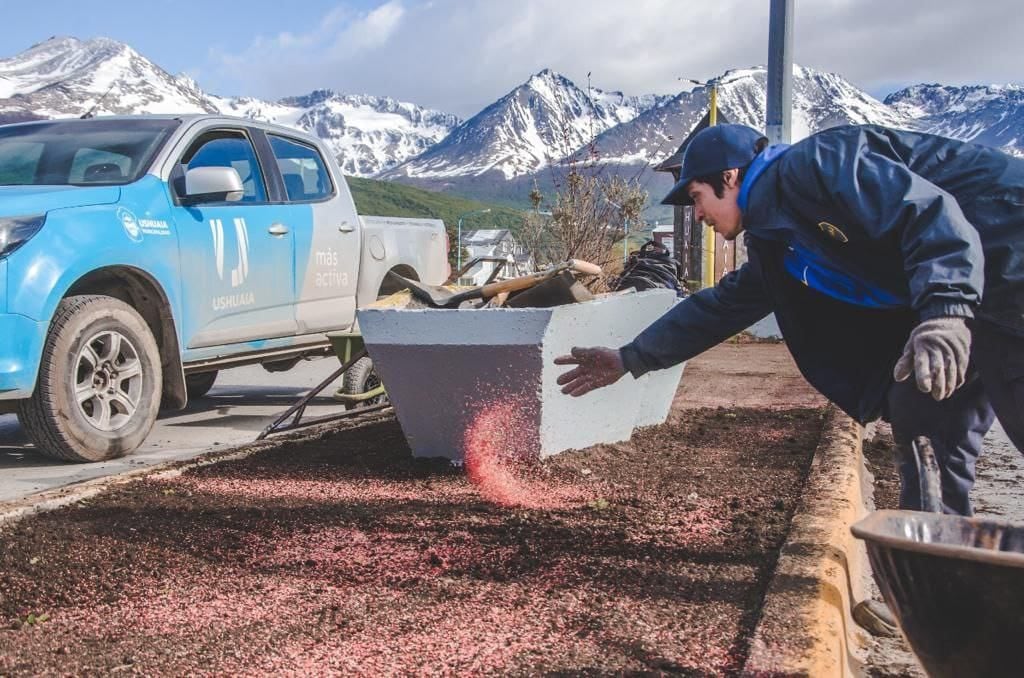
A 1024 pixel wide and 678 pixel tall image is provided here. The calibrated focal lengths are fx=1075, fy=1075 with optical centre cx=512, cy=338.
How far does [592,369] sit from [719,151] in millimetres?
929

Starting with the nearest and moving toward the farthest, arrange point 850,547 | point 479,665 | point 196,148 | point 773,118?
point 479,665
point 850,547
point 196,148
point 773,118

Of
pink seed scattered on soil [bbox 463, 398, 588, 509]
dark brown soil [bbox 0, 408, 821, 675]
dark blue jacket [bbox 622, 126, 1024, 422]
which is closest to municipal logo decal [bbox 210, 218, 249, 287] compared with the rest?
dark brown soil [bbox 0, 408, 821, 675]

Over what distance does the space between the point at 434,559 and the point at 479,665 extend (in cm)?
94

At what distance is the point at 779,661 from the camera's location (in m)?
2.58

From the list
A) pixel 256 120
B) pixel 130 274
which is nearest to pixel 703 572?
pixel 130 274

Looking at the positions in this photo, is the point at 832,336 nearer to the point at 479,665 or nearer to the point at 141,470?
the point at 479,665

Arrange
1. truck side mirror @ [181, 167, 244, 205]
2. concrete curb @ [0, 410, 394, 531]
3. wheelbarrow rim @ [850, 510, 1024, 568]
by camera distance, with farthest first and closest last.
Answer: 1. truck side mirror @ [181, 167, 244, 205]
2. concrete curb @ [0, 410, 394, 531]
3. wheelbarrow rim @ [850, 510, 1024, 568]

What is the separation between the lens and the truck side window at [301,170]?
26.3 ft

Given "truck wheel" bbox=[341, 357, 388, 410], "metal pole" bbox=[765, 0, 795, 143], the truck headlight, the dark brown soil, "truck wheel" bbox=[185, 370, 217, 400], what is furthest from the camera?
"metal pole" bbox=[765, 0, 795, 143]

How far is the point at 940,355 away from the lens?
240 centimetres

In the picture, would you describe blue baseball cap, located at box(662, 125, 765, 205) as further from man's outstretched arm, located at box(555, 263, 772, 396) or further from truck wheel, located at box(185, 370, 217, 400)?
truck wheel, located at box(185, 370, 217, 400)

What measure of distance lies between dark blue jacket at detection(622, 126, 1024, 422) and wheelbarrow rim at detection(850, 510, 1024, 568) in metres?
0.48

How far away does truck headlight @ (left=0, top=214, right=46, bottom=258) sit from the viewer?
5719mm

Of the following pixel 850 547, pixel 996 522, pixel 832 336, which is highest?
pixel 832 336
